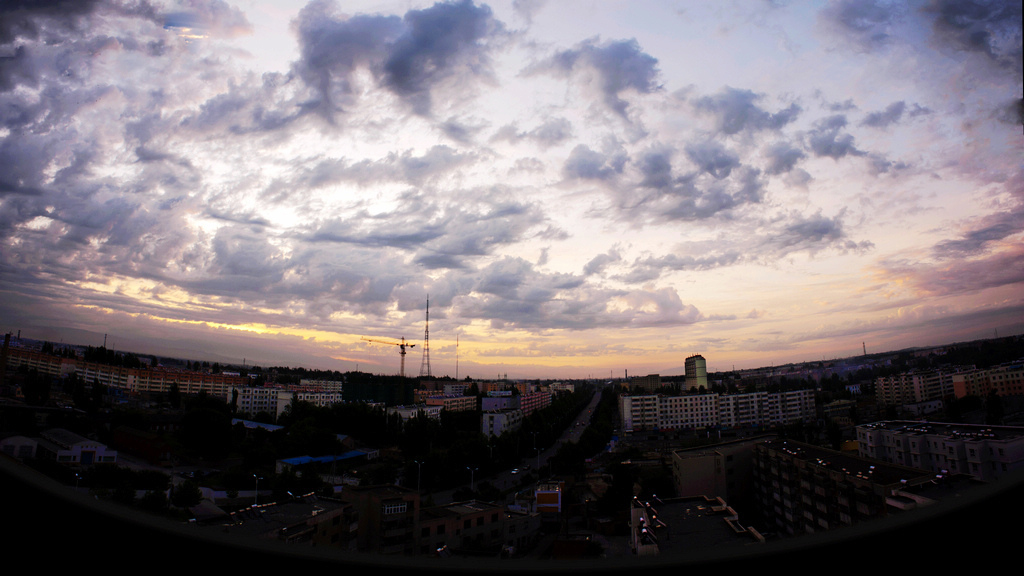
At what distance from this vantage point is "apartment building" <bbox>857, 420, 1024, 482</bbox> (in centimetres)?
630

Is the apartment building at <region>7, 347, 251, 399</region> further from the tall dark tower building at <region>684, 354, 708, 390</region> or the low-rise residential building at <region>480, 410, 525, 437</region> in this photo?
the tall dark tower building at <region>684, 354, 708, 390</region>

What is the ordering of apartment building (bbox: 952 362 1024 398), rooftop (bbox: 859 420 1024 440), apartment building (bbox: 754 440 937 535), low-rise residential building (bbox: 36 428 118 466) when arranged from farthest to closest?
1. apartment building (bbox: 952 362 1024 398)
2. rooftop (bbox: 859 420 1024 440)
3. apartment building (bbox: 754 440 937 535)
4. low-rise residential building (bbox: 36 428 118 466)

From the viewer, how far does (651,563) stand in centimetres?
48

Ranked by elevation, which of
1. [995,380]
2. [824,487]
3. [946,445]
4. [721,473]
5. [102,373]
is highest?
[102,373]

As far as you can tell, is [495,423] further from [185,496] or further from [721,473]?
[185,496]

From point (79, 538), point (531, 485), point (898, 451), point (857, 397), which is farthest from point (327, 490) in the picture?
point (857, 397)

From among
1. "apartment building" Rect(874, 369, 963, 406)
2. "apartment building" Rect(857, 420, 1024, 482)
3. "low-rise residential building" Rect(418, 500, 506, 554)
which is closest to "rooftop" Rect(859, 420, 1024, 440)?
"apartment building" Rect(857, 420, 1024, 482)

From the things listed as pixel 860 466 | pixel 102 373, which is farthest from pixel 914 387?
pixel 102 373

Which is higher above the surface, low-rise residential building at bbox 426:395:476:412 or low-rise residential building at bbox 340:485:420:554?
low-rise residential building at bbox 340:485:420:554

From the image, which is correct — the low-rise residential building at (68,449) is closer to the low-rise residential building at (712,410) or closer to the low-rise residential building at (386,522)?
the low-rise residential building at (386,522)

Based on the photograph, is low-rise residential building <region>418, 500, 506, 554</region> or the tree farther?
the tree

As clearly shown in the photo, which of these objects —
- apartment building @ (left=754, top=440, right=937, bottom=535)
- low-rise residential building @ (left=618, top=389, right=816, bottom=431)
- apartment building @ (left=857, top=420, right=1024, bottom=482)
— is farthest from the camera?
low-rise residential building @ (left=618, top=389, right=816, bottom=431)

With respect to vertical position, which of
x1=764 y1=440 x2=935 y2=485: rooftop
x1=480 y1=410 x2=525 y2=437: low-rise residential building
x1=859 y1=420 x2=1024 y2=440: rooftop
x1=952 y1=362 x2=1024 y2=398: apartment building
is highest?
x1=952 y1=362 x2=1024 y2=398: apartment building

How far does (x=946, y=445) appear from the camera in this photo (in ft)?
24.2
